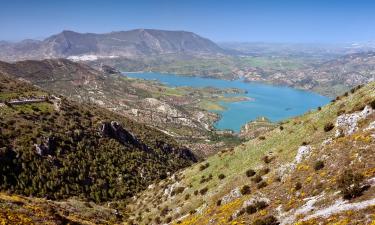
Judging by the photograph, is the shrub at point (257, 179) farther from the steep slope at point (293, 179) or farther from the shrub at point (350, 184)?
the shrub at point (350, 184)

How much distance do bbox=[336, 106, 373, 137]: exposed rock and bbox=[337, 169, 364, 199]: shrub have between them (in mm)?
10838

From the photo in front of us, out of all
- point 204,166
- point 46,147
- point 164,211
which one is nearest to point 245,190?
point 164,211

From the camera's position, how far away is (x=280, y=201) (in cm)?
3394

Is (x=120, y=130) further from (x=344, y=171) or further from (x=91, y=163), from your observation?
(x=344, y=171)

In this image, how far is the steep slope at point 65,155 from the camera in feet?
261

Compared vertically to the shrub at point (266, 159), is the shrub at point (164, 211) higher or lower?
lower

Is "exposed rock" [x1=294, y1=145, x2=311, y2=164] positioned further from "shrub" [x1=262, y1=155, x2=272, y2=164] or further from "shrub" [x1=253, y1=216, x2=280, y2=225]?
"shrub" [x1=253, y1=216, x2=280, y2=225]

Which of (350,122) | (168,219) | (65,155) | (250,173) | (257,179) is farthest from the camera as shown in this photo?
(65,155)

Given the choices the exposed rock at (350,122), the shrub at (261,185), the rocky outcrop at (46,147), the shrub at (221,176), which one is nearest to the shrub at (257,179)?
the shrub at (261,185)

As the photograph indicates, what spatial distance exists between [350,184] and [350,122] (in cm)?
1508

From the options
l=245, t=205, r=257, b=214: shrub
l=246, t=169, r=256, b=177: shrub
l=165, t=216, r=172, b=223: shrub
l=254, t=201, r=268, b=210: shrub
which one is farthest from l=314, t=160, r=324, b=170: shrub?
l=165, t=216, r=172, b=223: shrub

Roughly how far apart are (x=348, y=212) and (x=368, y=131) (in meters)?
14.9

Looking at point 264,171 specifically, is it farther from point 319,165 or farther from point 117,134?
point 117,134

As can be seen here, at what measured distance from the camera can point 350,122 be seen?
4162 cm
